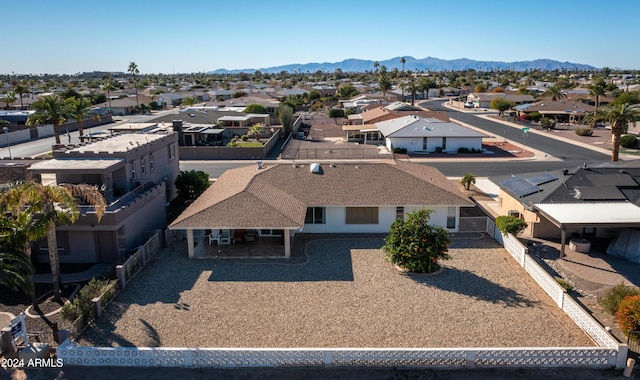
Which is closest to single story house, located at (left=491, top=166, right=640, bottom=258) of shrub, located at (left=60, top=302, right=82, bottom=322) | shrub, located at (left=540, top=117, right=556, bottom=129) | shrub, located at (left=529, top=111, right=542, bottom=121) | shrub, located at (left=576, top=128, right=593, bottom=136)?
Result: shrub, located at (left=60, top=302, right=82, bottom=322)

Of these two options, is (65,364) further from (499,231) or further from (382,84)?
(382,84)

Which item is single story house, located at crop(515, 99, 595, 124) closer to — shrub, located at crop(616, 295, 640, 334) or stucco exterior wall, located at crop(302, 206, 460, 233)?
stucco exterior wall, located at crop(302, 206, 460, 233)

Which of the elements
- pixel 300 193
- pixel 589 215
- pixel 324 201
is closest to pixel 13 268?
pixel 300 193

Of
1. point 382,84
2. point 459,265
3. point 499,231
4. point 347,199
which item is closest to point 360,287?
point 459,265

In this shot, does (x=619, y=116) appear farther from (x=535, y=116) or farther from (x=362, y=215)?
(x=535, y=116)

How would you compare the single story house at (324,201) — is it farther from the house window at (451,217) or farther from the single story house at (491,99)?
the single story house at (491,99)
